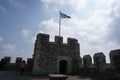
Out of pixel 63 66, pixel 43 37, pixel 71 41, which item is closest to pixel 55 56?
pixel 63 66

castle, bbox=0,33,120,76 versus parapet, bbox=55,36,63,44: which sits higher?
parapet, bbox=55,36,63,44

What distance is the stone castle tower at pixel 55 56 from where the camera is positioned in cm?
1433

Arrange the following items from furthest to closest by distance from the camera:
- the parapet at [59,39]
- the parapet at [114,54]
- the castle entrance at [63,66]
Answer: the castle entrance at [63,66] → the parapet at [59,39] → the parapet at [114,54]

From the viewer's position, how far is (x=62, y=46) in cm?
1578

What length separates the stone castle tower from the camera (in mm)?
14328

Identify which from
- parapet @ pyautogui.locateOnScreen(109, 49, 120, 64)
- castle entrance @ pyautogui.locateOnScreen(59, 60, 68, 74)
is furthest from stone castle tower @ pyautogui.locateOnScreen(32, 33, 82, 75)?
parapet @ pyautogui.locateOnScreen(109, 49, 120, 64)

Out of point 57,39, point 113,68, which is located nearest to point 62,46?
point 57,39

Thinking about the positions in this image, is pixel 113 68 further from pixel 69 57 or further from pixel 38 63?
pixel 38 63

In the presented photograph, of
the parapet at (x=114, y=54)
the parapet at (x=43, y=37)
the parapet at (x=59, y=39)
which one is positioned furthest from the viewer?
the parapet at (x=59, y=39)

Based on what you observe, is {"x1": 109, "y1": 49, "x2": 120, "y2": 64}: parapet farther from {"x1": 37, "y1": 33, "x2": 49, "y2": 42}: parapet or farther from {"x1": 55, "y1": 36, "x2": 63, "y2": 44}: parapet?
{"x1": 37, "y1": 33, "x2": 49, "y2": 42}: parapet

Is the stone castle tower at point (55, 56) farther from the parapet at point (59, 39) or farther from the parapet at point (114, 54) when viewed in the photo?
the parapet at point (114, 54)

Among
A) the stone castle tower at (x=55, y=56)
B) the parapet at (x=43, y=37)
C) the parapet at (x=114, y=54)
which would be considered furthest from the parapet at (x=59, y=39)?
the parapet at (x=114, y=54)

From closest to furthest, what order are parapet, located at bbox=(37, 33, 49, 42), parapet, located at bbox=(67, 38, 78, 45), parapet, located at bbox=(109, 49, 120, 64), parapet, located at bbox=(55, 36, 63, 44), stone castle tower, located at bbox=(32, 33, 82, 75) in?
1. parapet, located at bbox=(109, 49, 120, 64)
2. stone castle tower, located at bbox=(32, 33, 82, 75)
3. parapet, located at bbox=(37, 33, 49, 42)
4. parapet, located at bbox=(55, 36, 63, 44)
5. parapet, located at bbox=(67, 38, 78, 45)

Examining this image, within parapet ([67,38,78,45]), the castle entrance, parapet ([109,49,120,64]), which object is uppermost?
parapet ([67,38,78,45])
